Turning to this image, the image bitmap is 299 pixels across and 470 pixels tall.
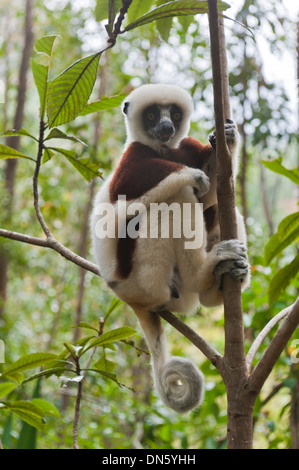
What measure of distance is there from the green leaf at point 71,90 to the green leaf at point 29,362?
1.01m

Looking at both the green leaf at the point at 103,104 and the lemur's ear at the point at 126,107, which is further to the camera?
the lemur's ear at the point at 126,107

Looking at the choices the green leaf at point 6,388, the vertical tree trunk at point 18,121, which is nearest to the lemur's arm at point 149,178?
the green leaf at point 6,388

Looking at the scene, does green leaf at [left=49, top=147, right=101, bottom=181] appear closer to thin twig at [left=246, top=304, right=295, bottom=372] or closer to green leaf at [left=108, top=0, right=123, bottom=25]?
green leaf at [left=108, top=0, right=123, bottom=25]

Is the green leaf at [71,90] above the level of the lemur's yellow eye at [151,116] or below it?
below

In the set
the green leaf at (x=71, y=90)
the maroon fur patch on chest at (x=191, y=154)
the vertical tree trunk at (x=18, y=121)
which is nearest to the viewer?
the green leaf at (x=71, y=90)

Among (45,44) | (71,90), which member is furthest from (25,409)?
(45,44)

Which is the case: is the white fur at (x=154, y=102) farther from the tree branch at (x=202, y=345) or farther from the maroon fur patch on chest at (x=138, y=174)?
the tree branch at (x=202, y=345)

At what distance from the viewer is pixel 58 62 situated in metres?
8.20

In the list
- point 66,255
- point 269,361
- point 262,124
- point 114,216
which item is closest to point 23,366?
point 66,255

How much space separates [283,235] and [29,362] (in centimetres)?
129

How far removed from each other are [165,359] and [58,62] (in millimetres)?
6915

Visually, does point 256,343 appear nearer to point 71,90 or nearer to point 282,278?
point 282,278

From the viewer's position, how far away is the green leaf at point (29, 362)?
218 centimetres
